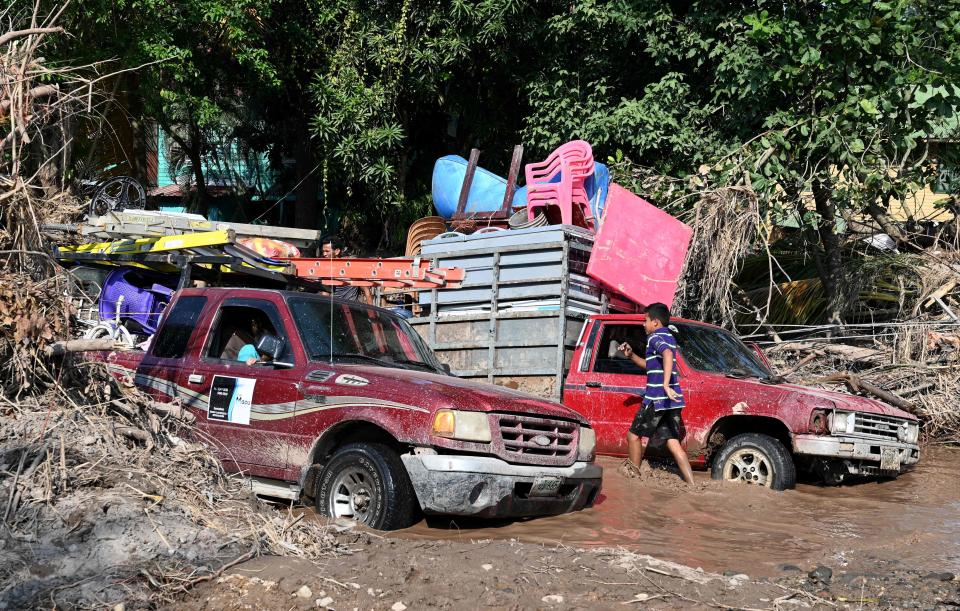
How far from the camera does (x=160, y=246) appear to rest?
29.0 feet

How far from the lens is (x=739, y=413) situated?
873cm

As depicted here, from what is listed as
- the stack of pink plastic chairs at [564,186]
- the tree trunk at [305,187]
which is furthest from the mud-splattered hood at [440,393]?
the tree trunk at [305,187]

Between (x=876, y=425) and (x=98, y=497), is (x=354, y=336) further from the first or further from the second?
(x=876, y=425)

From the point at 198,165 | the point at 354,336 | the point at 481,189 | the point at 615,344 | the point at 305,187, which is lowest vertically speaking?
the point at 354,336

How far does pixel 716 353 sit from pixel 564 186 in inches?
124

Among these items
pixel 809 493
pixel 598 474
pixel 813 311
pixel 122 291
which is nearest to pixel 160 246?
pixel 122 291

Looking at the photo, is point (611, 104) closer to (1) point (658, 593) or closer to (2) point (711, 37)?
(2) point (711, 37)

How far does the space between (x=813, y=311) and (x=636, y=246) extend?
5261 mm

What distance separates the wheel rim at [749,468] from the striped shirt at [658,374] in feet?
2.45

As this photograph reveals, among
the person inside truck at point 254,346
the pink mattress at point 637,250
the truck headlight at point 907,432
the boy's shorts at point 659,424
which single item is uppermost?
the pink mattress at point 637,250

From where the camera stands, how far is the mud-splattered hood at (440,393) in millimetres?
6297

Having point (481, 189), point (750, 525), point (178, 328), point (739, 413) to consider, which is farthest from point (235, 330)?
point (481, 189)

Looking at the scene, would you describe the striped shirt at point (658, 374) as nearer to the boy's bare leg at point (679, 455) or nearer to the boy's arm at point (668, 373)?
the boy's arm at point (668, 373)

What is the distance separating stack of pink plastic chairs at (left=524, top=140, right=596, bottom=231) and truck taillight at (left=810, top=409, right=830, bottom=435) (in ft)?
13.7
